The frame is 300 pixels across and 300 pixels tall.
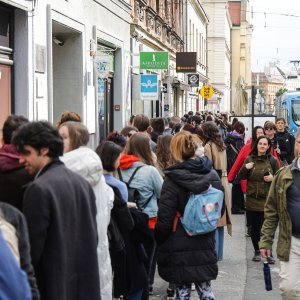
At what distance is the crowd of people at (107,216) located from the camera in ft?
14.2

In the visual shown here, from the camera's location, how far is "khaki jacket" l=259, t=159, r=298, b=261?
595 cm

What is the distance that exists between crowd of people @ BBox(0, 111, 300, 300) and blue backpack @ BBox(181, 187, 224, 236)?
61 millimetres

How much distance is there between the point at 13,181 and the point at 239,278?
4.85 meters

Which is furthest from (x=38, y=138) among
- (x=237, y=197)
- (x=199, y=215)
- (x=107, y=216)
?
(x=237, y=197)

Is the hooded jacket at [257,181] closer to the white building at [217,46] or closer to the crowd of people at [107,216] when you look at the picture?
the crowd of people at [107,216]

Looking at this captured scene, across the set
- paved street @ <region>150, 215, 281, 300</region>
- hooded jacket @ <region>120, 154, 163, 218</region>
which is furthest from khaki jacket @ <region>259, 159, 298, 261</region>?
paved street @ <region>150, 215, 281, 300</region>

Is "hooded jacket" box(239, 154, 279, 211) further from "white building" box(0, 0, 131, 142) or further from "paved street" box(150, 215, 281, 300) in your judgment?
"white building" box(0, 0, 131, 142)

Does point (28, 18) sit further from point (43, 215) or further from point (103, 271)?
point (43, 215)

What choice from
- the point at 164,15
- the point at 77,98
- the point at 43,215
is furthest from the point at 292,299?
the point at 164,15

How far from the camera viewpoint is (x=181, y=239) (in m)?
6.27

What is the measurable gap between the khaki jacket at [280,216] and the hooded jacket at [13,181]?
2.22 metres

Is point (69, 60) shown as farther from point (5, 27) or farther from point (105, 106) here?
point (5, 27)

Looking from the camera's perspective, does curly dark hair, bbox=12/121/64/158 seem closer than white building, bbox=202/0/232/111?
Yes

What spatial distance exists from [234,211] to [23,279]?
36.7ft
